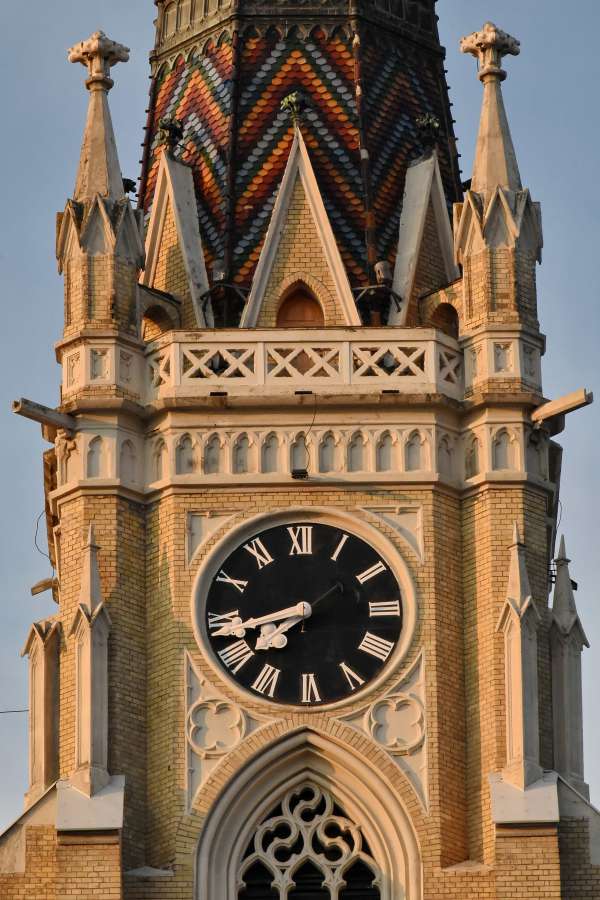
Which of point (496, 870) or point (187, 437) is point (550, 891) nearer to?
point (496, 870)

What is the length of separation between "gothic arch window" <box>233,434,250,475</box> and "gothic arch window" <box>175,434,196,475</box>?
1.23ft

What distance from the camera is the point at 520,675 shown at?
118 ft

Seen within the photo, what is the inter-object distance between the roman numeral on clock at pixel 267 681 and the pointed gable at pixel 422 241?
4044mm

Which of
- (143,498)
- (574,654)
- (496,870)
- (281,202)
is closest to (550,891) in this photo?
(496,870)

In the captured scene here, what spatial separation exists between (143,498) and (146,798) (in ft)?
9.33

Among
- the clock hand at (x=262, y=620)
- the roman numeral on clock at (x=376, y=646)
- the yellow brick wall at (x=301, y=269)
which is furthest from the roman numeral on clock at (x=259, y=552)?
the yellow brick wall at (x=301, y=269)

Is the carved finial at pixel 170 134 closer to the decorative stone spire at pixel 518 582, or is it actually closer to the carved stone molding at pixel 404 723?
the decorative stone spire at pixel 518 582

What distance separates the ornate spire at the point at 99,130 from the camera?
38438 mm

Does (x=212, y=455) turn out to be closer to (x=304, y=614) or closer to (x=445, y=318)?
(x=304, y=614)

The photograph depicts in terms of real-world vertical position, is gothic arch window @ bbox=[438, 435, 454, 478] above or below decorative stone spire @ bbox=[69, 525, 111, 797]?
above

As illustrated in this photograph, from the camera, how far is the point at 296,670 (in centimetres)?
3634

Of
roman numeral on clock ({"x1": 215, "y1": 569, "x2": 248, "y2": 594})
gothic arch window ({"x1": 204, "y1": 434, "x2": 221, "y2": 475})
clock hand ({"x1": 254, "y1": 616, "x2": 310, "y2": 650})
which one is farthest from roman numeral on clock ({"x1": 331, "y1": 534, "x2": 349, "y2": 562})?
gothic arch window ({"x1": 204, "y1": 434, "x2": 221, "y2": 475})

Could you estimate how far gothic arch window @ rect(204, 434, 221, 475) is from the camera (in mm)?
37156

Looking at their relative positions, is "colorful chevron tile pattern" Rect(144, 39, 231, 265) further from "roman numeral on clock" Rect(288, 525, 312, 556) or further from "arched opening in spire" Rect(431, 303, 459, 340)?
"roman numeral on clock" Rect(288, 525, 312, 556)
